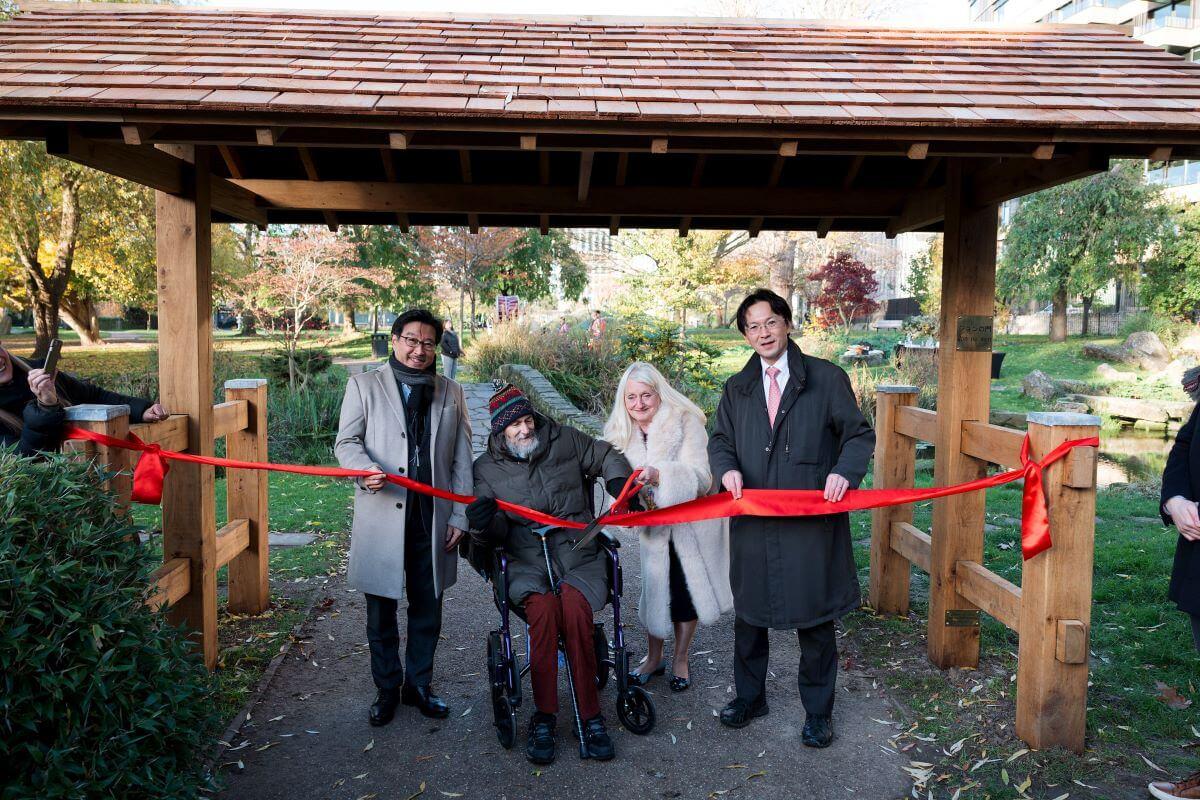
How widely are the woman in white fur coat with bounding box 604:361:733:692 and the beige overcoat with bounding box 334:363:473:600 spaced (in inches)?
35.3

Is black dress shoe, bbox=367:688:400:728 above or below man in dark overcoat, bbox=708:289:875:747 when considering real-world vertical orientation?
below

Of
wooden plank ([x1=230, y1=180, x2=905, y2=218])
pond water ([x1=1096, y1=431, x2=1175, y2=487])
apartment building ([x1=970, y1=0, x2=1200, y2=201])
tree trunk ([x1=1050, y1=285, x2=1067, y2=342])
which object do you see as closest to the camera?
wooden plank ([x1=230, y1=180, x2=905, y2=218])

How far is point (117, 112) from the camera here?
3.69m

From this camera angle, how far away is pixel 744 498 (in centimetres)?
391

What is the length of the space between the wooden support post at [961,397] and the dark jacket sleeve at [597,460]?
1803 mm

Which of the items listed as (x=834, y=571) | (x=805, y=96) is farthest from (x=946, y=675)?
(x=805, y=96)

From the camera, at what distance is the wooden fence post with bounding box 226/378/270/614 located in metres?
5.65

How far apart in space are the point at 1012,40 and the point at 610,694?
178 inches

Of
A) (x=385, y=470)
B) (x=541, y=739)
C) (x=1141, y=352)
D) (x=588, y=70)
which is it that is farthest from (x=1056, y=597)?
(x=1141, y=352)

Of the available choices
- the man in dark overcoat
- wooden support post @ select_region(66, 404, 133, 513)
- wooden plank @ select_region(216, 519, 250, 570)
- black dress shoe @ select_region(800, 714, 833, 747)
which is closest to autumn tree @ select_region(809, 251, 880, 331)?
wooden plank @ select_region(216, 519, 250, 570)

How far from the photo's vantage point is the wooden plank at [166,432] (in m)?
3.97

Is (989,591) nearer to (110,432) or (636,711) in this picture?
(636,711)

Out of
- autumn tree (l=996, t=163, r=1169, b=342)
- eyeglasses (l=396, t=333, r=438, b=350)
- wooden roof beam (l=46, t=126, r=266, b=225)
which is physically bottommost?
eyeglasses (l=396, t=333, r=438, b=350)

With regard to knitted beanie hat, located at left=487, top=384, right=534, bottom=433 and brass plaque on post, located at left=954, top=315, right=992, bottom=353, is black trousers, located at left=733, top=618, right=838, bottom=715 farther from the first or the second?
brass plaque on post, located at left=954, top=315, right=992, bottom=353
